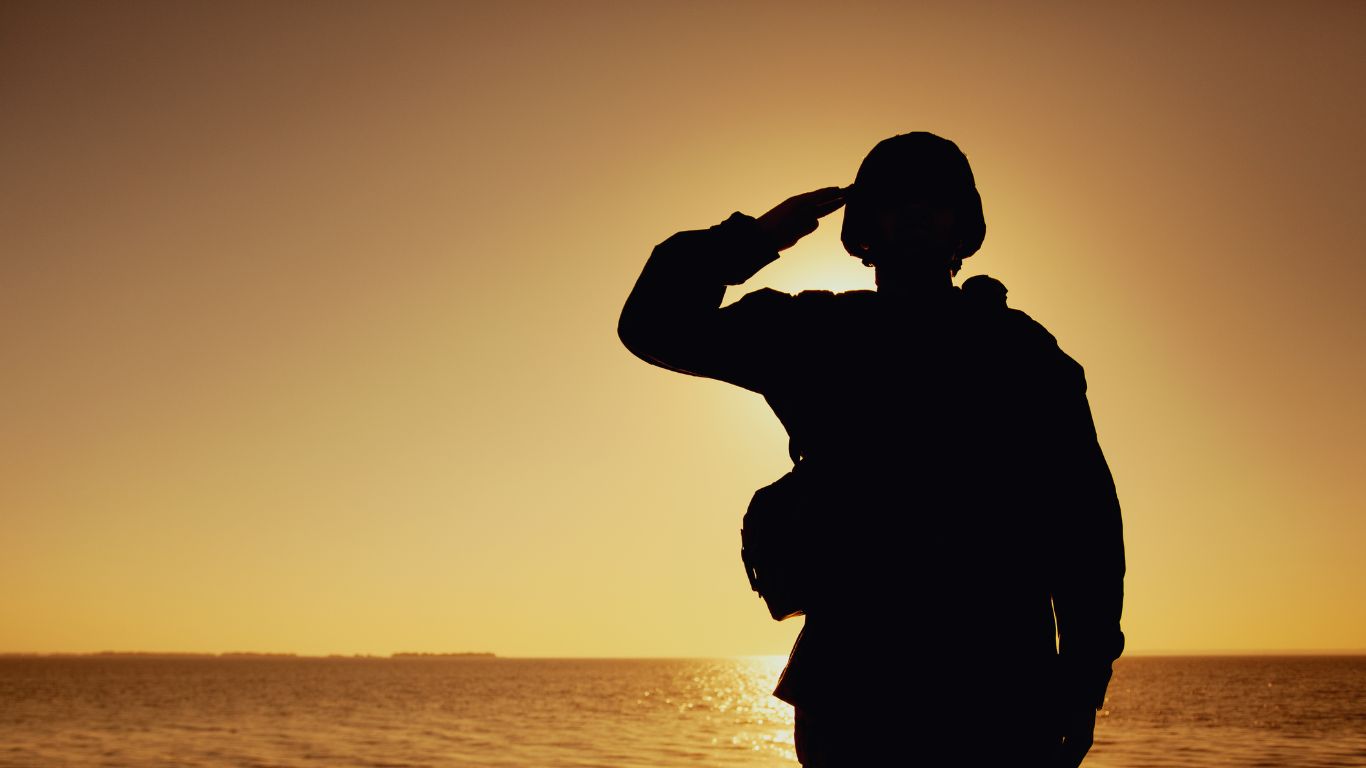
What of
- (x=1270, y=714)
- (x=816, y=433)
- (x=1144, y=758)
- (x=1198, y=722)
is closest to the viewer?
(x=816, y=433)

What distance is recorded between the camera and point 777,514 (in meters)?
2.25

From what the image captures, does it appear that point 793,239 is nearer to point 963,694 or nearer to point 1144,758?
point 963,694

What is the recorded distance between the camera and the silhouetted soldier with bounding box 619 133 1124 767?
211cm

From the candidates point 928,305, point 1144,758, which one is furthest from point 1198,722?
point 928,305

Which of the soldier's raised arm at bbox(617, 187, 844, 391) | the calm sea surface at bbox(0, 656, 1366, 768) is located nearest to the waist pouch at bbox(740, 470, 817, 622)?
the soldier's raised arm at bbox(617, 187, 844, 391)

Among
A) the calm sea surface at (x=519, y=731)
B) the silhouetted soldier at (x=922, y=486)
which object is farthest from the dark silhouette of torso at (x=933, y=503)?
the calm sea surface at (x=519, y=731)

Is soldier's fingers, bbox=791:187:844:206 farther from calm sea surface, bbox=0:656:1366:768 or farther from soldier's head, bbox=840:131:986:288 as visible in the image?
calm sea surface, bbox=0:656:1366:768

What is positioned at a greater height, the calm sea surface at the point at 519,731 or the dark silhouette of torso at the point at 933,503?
the dark silhouette of torso at the point at 933,503

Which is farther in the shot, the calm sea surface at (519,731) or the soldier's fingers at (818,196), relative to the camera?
the calm sea surface at (519,731)

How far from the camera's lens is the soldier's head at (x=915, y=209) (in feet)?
7.81

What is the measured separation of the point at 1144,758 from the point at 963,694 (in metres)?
48.1

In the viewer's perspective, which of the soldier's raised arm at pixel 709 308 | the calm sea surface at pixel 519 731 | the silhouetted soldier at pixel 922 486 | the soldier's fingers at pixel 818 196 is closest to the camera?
the silhouetted soldier at pixel 922 486

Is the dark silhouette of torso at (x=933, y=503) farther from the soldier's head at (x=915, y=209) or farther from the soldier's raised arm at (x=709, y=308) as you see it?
the soldier's head at (x=915, y=209)

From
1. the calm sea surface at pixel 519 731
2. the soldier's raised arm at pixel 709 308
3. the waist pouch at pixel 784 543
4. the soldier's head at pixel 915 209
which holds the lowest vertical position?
the calm sea surface at pixel 519 731
